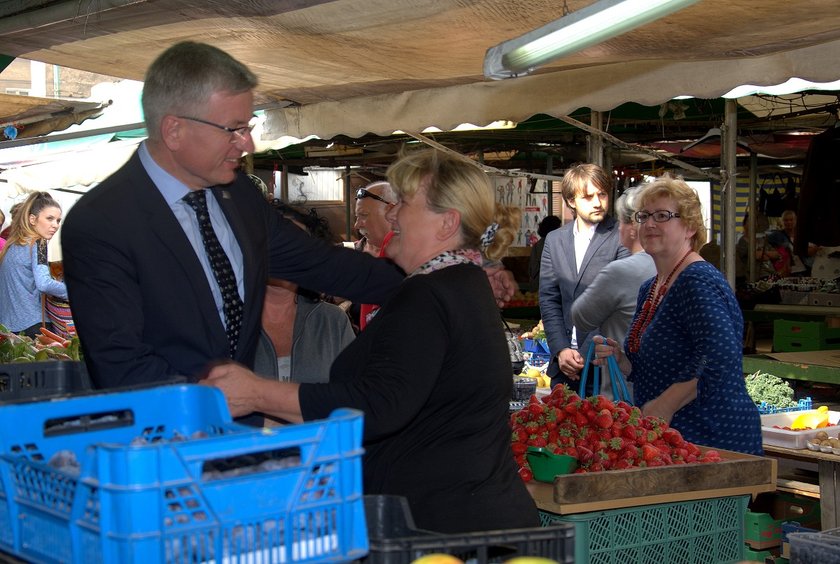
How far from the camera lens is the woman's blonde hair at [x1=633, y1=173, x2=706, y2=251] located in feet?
13.1

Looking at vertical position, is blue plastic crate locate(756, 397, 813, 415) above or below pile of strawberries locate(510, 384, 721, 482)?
below

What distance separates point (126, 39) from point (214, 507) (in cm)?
352

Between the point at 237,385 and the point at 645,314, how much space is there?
251 cm

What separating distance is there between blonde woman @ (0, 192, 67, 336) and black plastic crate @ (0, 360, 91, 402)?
5837 millimetres

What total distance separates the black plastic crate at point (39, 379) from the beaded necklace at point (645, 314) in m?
2.41

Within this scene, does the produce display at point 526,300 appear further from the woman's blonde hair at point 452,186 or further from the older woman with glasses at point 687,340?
the woman's blonde hair at point 452,186

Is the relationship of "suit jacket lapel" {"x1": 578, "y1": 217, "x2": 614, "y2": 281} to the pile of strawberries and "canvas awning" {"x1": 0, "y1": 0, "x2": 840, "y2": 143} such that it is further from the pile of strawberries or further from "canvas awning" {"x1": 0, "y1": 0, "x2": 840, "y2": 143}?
the pile of strawberries

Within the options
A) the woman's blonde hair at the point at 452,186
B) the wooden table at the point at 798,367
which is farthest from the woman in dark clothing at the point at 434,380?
the wooden table at the point at 798,367

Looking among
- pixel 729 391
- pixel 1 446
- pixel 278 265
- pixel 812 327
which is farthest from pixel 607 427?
pixel 812 327

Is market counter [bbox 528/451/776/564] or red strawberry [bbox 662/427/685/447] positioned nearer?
market counter [bbox 528/451/776/564]

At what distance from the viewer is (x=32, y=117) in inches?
266

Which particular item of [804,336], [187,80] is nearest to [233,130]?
[187,80]

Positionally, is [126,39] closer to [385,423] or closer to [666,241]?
[666,241]

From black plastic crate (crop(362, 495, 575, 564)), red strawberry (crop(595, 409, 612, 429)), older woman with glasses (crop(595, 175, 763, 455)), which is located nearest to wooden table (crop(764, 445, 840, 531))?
older woman with glasses (crop(595, 175, 763, 455))
